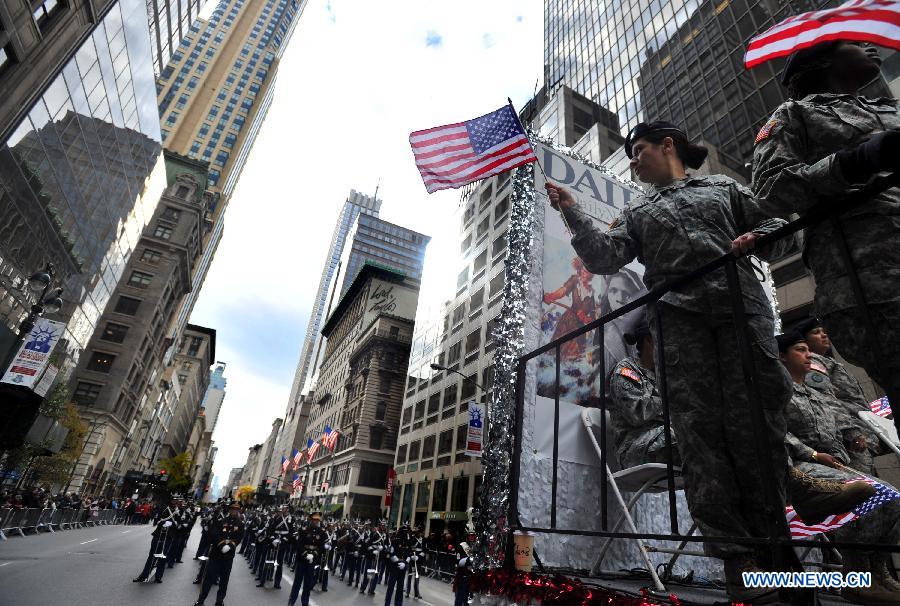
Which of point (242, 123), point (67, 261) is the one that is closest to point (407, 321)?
point (67, 261)

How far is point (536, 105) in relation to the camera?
188 ft

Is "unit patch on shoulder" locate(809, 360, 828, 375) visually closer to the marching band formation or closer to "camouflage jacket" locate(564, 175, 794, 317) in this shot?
"camouflage jacket" locate(564, 175, 794, 317)

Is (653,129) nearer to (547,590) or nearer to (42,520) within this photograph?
(547,590)

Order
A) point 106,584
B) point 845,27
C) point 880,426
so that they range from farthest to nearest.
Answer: point 106,584
point 880,426
point 845,27

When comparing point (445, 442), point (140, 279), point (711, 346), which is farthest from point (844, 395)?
point (140, 279)

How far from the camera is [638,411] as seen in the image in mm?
4109

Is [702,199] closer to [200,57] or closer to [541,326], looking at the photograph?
[541,326]

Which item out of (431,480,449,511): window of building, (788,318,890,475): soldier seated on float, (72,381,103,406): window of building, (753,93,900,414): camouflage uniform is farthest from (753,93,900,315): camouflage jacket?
(72,381,103,406): window of building

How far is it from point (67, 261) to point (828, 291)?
137 ft

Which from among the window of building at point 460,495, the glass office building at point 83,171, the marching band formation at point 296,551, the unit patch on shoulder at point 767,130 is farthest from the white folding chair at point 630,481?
the window of building at point 460,495

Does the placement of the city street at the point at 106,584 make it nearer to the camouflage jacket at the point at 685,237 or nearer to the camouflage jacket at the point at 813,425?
the camouflage jacket at the point at 685,237

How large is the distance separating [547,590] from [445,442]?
37.1 m

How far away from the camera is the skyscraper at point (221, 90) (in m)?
97.0

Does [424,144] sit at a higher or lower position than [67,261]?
lower
